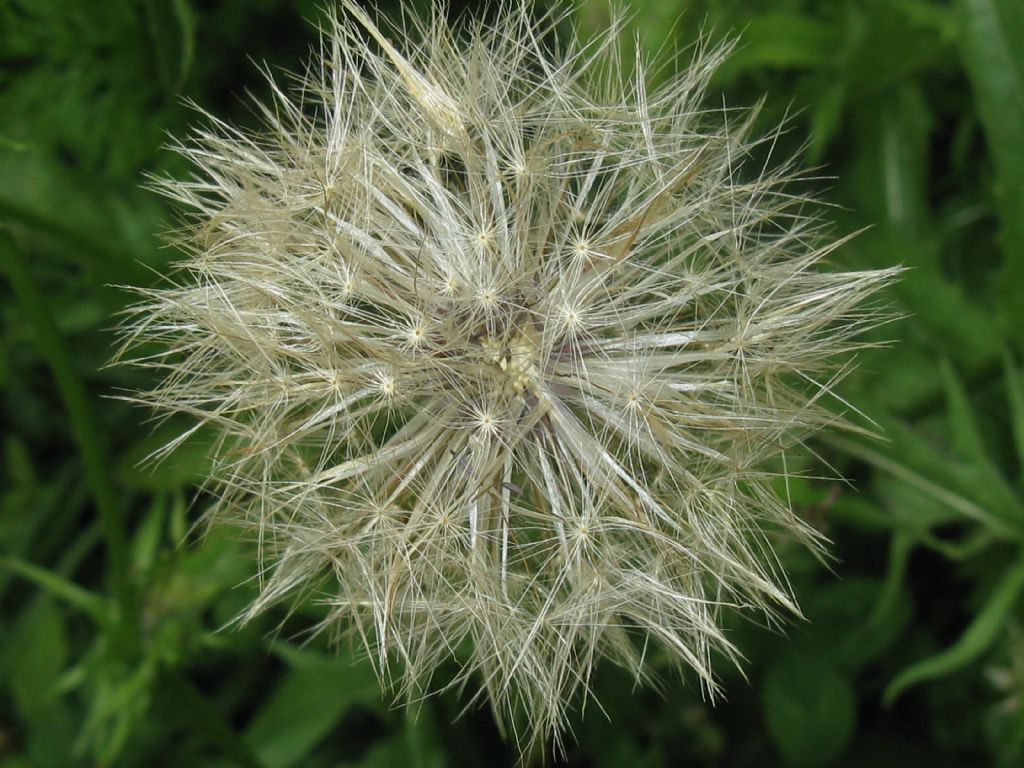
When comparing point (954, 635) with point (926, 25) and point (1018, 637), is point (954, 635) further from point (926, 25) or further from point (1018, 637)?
point (926, 25)

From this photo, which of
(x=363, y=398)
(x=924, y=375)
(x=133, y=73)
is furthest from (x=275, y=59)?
(x=924, y=375)

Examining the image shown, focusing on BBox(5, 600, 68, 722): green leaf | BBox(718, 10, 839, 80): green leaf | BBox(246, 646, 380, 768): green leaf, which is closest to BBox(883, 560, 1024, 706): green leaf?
BBox(246, 646, 380, 768): green leaf

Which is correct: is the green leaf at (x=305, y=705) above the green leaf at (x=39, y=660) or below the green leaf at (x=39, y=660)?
above

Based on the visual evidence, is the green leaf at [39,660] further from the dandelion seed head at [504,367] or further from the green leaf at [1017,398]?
the green leaf at [1017,398]

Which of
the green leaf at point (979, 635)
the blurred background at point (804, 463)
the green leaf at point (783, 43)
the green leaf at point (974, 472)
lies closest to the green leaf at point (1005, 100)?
the blurred background at point (804, 463)

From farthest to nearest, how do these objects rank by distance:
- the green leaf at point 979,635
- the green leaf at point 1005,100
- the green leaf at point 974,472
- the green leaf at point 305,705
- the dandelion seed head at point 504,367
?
1. the green leaf at point 305,705
2. the green leaf at point 1005,100
3. the green leaf at point 974,472
4. the green leaf at point 979,635
5. the dandelion seed head at point 504,367

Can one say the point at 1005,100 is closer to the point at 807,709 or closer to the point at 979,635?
the point at 979,635

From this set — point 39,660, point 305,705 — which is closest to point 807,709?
point 305,705
